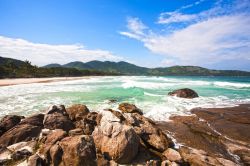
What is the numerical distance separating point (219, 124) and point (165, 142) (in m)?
6.37

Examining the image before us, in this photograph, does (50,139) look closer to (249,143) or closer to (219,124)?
(249,143)

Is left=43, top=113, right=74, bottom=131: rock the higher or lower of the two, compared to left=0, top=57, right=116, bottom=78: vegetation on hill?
lower

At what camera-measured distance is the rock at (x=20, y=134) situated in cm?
821

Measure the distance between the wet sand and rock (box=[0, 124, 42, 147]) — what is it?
24.3 ft

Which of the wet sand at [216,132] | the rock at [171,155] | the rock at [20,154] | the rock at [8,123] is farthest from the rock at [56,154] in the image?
the wet sand at [216,132]

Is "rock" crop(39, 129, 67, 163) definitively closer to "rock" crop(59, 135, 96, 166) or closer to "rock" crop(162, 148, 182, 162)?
"rock" crop(59, 135, 96, 166)

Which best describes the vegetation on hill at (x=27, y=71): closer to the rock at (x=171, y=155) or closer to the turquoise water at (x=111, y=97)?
the turquoise water at (x=111, y=97)

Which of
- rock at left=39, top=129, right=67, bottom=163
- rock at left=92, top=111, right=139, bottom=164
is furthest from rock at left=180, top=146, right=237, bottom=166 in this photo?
rock at left=39, top=129, right=67, bottom=163

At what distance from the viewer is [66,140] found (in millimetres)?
6867

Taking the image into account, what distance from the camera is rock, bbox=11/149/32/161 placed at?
683cm

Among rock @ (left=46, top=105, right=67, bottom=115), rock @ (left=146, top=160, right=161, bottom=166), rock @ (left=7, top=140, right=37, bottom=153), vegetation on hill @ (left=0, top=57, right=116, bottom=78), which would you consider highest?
vegetation on hill @ (left=0, top=57, right=116, bottom=78)

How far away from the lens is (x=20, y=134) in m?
8.59

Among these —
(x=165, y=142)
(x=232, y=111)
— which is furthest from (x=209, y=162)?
(x=232, y=111)

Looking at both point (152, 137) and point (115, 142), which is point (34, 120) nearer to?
point (115, 142)
